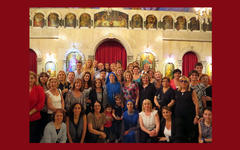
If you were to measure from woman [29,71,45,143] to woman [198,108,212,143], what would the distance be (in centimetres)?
412

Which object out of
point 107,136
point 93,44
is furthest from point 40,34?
point 107,136

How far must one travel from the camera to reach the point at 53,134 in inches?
175

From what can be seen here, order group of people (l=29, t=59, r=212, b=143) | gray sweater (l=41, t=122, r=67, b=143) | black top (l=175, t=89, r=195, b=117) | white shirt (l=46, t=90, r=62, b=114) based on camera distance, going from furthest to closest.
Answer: black top (l=175, t=89, r=195, b=117)
white shirt (l=46, t=90, r=62, b=114)
group of people (l=29, t=59, r=212, b=143)
gray sweater (l=41, t=122, r=67, b=143)

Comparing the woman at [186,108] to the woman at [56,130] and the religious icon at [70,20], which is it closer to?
the woman at [56,130]

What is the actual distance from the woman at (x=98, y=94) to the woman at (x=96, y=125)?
0.31 metres

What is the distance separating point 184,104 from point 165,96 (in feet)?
1.74

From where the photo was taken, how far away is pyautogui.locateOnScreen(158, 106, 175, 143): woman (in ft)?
15.0

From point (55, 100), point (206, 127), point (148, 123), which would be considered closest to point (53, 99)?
point (55, 100)

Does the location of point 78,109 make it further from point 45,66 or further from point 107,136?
point 45,66

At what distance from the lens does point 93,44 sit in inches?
447

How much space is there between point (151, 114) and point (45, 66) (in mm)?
5642

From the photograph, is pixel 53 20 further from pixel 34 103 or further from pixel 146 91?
pixel 146 91

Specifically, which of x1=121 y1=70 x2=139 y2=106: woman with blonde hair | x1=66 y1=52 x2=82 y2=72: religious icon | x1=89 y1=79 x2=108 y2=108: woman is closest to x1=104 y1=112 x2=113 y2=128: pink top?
x1=89 y1=79 x2=108 y2=108: woman

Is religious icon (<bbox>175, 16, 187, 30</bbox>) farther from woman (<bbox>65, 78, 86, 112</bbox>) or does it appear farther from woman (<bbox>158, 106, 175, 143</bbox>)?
woman (<bbox>65, 78, 86, 112</bbox>)
